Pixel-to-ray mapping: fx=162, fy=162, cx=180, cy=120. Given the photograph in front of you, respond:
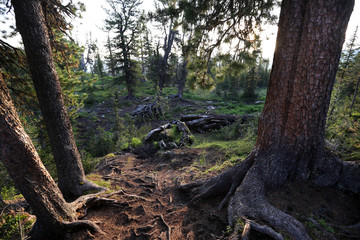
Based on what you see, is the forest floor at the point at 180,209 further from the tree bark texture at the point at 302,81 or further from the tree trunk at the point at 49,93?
the tree trunk at the point at 49,93

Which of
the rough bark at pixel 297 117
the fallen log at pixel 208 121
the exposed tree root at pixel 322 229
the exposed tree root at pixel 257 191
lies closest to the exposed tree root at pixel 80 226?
the exposed tree root at pixel 257 191

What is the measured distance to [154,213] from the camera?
384 cm

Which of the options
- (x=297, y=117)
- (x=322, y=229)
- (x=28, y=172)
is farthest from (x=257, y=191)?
(x=28, y=172)

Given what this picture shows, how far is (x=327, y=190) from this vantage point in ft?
9.36

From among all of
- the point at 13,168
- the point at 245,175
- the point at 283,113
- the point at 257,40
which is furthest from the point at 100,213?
the point at 257,40

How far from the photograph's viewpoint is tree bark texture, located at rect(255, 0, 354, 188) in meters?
2.40

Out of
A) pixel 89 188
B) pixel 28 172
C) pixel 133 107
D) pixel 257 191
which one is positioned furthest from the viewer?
pixel 133 107

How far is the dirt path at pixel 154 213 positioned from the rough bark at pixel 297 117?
2.17 ft

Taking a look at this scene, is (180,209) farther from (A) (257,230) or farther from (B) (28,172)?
(B) (28,172)

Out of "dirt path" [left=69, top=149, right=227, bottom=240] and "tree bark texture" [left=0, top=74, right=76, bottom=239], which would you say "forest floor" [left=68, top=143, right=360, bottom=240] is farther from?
"tree bark texture" [left=0, top=74, right=76, bottom=239]

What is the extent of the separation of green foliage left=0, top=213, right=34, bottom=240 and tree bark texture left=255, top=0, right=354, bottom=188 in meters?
4.64

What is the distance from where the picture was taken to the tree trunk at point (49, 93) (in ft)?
10.5

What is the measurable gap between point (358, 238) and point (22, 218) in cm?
563

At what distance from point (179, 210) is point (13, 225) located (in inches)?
125
